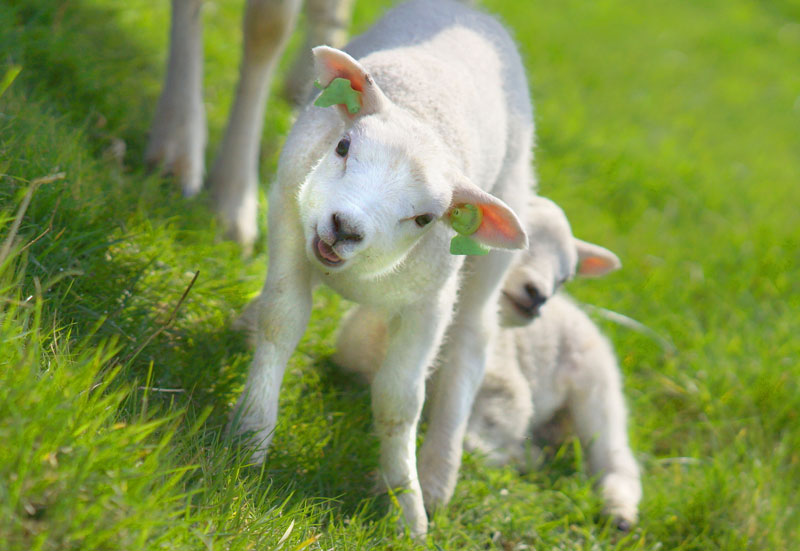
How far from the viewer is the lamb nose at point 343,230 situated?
2.77 metres

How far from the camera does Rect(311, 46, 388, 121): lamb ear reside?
3059 mm

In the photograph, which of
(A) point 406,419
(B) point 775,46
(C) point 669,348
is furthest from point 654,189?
(B) point 775,46

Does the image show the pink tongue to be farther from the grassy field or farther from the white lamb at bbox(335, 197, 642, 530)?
the white lamb at bbox(335, 197, 642, 530)

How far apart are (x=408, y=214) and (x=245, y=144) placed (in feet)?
6.62

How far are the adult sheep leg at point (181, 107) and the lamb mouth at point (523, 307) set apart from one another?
66.2 inches

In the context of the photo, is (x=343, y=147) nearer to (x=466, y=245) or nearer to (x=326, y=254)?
(x=326, y=254)

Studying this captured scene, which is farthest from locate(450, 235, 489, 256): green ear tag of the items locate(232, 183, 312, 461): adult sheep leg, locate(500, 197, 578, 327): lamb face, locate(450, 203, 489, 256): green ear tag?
locate(500, 197, 578, 327): lamb face

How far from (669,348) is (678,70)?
5.87 m

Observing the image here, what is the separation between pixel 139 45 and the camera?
221 inches

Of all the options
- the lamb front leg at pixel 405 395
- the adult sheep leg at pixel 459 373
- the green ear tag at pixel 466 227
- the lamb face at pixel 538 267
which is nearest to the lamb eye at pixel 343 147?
the green ear tag at pixel 466 227

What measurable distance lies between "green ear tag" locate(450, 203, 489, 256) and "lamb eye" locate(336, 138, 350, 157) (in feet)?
1.39

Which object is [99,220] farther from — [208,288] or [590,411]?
[590,411]

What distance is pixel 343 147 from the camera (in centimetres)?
304

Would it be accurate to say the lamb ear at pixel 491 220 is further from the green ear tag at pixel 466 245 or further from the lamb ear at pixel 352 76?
the lamb ear at pixel 352 76
